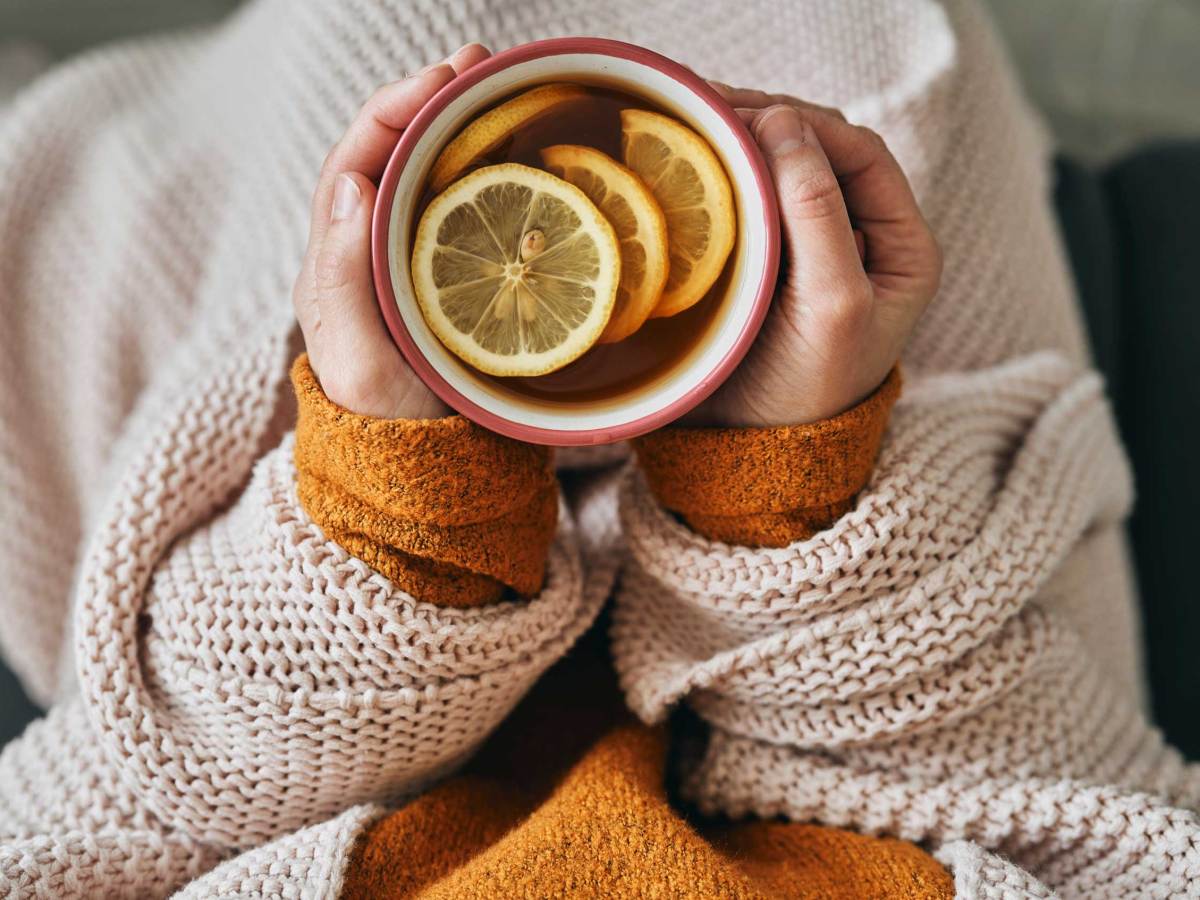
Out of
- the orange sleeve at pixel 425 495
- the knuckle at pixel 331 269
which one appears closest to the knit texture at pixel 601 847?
the orange sleeve at pixel 425 495

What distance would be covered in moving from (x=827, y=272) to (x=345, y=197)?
11.5 inches

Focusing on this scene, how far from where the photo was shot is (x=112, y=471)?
0.85 metres

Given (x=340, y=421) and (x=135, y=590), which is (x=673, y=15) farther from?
(x=135, y=590)

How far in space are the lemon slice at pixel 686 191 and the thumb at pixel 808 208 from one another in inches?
1.5

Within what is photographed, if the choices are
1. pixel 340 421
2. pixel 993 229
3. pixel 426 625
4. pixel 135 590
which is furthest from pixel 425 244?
pixel 993 229

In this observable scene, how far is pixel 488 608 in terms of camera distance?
2.22 ft

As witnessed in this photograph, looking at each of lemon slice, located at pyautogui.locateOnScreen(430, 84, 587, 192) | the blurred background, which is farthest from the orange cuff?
the blurred background

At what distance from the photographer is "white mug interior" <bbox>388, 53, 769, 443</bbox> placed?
54cm

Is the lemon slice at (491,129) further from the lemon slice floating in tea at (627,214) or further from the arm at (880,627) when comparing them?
the arm at (880,627)

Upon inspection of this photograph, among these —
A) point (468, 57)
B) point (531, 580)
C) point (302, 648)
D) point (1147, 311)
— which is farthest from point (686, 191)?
point (1147, 311)

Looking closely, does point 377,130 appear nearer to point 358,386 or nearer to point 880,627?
point 358,386

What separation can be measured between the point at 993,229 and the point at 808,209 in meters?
0.40

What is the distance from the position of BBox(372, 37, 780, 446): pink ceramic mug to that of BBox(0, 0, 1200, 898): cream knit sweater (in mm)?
161

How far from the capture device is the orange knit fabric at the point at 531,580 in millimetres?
608
